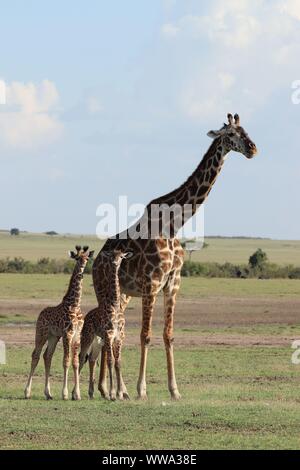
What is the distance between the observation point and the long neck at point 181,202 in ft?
51.6

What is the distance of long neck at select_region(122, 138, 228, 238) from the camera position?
51.6ft

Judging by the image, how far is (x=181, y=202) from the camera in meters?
15.9

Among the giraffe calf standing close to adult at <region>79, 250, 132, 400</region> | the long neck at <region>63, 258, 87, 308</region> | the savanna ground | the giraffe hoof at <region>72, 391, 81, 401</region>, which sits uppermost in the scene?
the long neck at <region>63, 258, 87, 308</region>

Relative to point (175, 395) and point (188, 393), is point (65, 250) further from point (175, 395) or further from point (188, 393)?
point (175, 395)

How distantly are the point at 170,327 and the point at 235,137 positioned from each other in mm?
2483

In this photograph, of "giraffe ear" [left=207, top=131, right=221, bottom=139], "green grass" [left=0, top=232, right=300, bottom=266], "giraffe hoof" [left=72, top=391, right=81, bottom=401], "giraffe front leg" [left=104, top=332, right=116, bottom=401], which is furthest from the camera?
"green grass" [left=0, top=232, right=300, bottom=266]

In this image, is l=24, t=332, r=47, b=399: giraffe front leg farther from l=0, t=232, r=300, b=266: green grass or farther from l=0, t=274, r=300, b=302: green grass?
l=0, t=232, r=300, b=266: green grass

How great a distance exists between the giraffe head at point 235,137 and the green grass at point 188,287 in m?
20.9

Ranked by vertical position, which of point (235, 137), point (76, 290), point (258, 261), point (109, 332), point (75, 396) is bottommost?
point (75, 396)

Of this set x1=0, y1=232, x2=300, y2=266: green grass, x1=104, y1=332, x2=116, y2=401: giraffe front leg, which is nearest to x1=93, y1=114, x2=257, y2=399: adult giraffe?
x1=104, y1=332, x2=116, y2=401: giraffe front leg

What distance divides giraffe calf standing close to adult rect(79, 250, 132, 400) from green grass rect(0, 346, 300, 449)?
376mm

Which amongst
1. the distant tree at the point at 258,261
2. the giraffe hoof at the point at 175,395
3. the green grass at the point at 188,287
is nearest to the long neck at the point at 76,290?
the giraffe hoof at the point at 175,395

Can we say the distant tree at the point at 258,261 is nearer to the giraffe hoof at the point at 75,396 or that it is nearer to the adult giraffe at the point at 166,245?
the adult giraffe at the point at 166,245

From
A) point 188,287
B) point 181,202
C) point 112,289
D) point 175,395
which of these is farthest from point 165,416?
point 188,287
